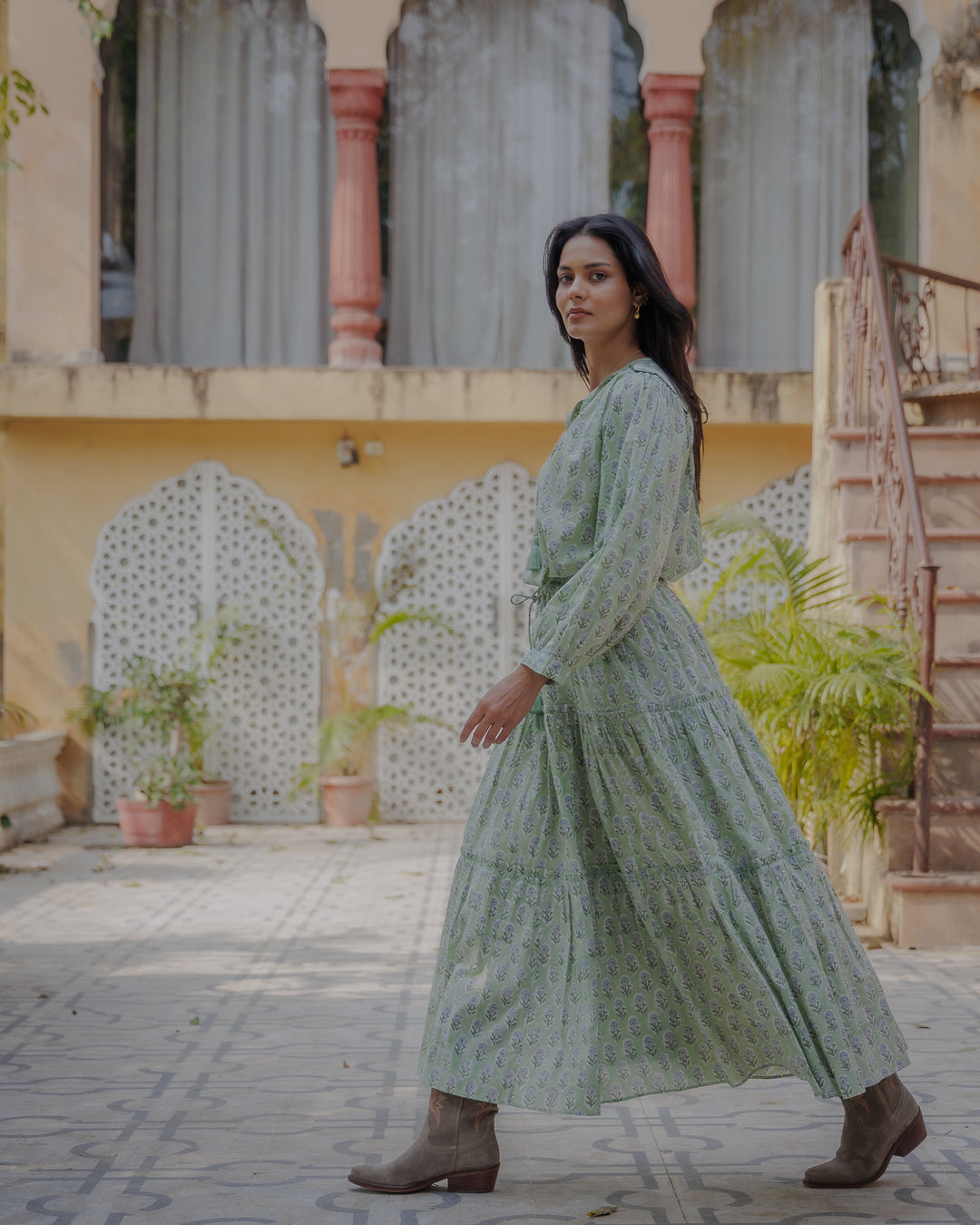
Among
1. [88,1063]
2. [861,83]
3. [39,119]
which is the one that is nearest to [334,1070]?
[88,1063]

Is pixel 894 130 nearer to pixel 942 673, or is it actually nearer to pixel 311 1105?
pixel 942 673

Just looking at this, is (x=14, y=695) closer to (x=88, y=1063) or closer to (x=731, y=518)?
(x=731, y=518)

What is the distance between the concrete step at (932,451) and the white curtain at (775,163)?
368 cm

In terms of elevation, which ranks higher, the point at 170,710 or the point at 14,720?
the point at 170,710

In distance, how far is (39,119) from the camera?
29.7ft

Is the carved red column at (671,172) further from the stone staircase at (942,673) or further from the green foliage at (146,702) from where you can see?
the green foliage at (146,702)

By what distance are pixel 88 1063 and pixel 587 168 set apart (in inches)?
300

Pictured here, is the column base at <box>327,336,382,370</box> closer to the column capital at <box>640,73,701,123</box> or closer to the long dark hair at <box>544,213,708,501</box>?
the column capital at <box>640,73,701,123</box>

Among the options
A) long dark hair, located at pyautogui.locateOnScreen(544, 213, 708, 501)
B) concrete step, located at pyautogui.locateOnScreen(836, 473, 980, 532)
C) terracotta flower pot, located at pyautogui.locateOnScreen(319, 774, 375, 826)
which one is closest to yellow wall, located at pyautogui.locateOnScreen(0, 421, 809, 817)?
terracotta flower pot, located at pyautogui.locateOnScreen(319, 774, 375, 826)

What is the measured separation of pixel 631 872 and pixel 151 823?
5.93 metres

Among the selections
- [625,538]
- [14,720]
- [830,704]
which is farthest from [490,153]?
[625,538]

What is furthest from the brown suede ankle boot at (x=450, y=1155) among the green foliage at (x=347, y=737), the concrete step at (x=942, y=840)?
the green foliage at (x=347, y=737)

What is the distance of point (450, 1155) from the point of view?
2.49m

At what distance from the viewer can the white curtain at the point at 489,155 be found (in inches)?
387
